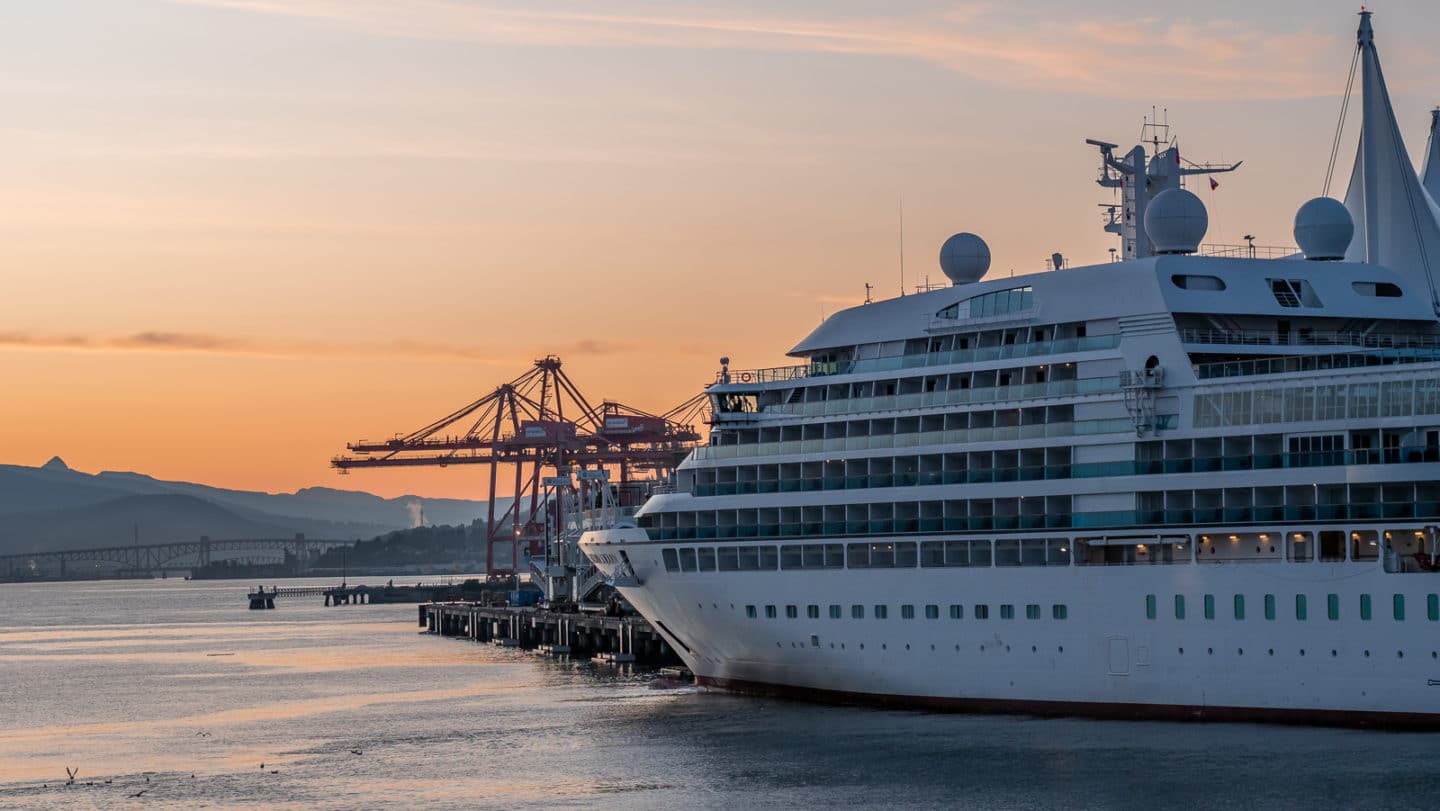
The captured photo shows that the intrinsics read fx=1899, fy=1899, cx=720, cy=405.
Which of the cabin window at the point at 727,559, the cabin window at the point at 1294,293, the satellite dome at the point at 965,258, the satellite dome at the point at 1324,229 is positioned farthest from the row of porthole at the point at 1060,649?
the satellite dome at the point at 1324,229

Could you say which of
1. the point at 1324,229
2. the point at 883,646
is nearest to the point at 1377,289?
the point at 1324,229

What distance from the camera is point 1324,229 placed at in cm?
5712

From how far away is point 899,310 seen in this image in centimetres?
5978

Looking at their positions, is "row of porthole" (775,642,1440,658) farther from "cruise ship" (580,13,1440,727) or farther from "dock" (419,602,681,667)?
"dock" (419,602,681,667)

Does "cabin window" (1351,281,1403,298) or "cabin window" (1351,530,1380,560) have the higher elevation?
"cabin window" (1351,281,1403,298)

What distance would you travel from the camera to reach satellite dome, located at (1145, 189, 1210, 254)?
185 feet

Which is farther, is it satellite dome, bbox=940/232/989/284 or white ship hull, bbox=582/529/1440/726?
satellite dome, bbox=940/232/989/284

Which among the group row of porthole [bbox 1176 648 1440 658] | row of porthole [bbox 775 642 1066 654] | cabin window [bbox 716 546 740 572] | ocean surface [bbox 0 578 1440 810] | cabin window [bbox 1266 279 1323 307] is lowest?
ocean surface [bbox 0 578 1440 810]

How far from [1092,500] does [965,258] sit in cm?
1164

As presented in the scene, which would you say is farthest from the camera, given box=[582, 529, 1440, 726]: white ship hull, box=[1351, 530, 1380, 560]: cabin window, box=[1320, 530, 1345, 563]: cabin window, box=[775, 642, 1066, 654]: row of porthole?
box=[775, 642, 1066, 654]: row of porthole

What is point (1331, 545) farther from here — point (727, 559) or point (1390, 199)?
point (1390, 199)

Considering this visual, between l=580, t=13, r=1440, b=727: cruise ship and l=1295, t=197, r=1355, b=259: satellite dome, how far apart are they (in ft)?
0.22

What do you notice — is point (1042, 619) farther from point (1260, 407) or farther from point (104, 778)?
point (104, 778)

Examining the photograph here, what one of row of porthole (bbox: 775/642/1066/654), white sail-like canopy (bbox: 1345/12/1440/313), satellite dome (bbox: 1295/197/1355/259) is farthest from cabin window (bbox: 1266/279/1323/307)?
white sail-like canopy (bbox: 1345/12/1440/313)
